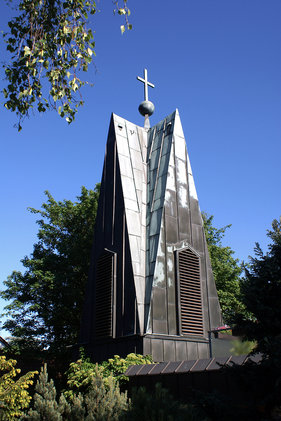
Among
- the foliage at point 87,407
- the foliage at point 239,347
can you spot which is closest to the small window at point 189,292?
the foliage at point 239,347

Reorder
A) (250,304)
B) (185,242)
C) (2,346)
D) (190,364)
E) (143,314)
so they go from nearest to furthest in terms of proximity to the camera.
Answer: (250,304) < (190,364) < (143,314) < (185,242) < (2,346)

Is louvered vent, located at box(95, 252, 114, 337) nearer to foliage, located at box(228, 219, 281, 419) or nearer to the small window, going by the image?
the small window

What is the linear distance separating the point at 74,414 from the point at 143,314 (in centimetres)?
663

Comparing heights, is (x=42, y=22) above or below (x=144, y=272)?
above

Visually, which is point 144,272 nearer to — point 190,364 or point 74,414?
point 190,364

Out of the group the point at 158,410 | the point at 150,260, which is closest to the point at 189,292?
the point at 150,260

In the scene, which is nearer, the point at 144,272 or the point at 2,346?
the point at 144,272

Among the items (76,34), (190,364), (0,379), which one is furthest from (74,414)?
(76,34)

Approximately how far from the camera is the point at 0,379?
1254 cm

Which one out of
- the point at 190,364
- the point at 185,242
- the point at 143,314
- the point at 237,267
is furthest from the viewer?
the point at 237,267

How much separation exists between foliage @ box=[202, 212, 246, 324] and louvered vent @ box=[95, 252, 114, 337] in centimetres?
903

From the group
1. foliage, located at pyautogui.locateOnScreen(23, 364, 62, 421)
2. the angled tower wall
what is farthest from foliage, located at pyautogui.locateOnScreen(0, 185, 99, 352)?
foliage, located at pyautogui.locateOnScreen(23, 364, 62, 421)

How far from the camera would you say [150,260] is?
15.1 metres

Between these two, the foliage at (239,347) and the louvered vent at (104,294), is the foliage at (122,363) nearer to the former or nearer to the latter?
the louvered vent at (104,294)
